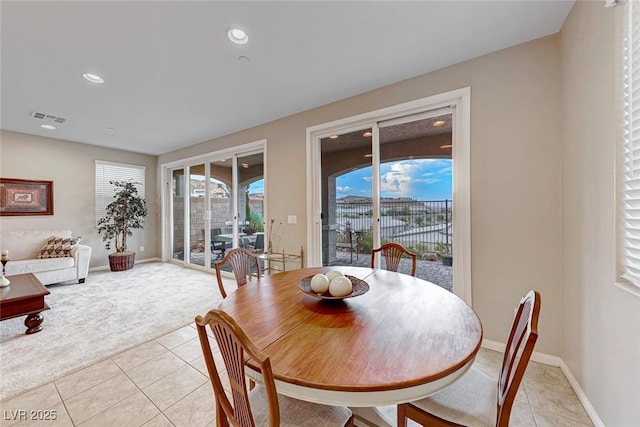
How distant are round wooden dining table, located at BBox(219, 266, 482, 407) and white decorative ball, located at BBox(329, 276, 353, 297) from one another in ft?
0.24

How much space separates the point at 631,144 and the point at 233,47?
274 cm

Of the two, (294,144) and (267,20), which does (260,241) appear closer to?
(294,144)

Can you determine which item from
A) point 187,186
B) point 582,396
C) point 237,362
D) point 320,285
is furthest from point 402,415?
point 187,186

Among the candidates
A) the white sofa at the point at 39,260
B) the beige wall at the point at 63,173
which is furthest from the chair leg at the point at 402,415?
the beige wall at the point at 63,173

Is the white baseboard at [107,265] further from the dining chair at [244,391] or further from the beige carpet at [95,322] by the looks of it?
the dining chair at [244,391]

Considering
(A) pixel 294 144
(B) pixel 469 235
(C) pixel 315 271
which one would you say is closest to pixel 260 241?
(A) pixel 294 144

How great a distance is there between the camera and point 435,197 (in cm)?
269

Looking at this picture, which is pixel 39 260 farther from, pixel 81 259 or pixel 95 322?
pixel 95 322

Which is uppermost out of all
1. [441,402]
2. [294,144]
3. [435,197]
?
[294,144]

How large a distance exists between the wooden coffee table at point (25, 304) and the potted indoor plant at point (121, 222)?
2468mm

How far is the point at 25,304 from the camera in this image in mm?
2525

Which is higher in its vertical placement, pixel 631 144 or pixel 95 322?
pixel 631 144

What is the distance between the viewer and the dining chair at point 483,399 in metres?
0.88

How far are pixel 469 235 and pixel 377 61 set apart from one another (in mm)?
1891
